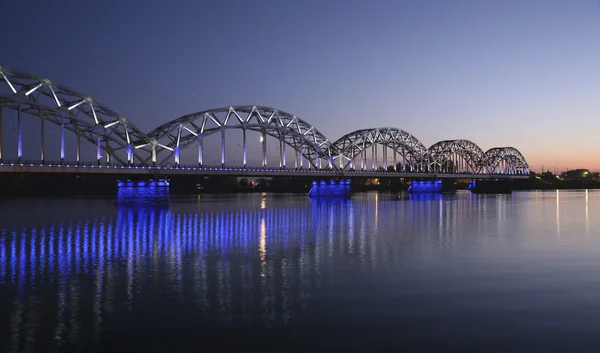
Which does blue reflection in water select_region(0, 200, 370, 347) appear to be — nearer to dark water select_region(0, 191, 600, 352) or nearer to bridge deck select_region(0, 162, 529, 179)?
dark water select_region(0, 191, 600, 352)

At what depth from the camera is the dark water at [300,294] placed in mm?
11797

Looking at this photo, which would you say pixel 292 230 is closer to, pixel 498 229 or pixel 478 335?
pixel 498 229

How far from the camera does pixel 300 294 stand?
16.2 m

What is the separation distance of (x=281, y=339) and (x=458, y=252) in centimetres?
1541

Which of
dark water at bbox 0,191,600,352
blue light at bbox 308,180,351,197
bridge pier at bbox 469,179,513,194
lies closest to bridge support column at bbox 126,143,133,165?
blue light at bbox 308,180,351,197

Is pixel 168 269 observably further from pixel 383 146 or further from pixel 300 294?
pixel 383 146

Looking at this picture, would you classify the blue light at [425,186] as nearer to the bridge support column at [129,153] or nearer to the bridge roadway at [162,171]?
the bridge roadway at [162,171]

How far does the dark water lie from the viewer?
11797 mm

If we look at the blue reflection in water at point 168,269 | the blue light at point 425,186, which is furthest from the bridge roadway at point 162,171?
the blue reflection in water at point 168,269

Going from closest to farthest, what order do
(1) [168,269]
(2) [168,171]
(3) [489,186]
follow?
(1) [168,269] → (2) [168,171] → (3) [489,186]

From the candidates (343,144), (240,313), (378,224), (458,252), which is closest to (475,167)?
(343,144)

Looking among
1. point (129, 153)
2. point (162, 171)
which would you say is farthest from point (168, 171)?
point (129, 153)

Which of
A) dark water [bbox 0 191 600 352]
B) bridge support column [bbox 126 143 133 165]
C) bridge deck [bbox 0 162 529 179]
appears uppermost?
bridge support column [bbox 126 143 133 165]

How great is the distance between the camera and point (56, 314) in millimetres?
13812
